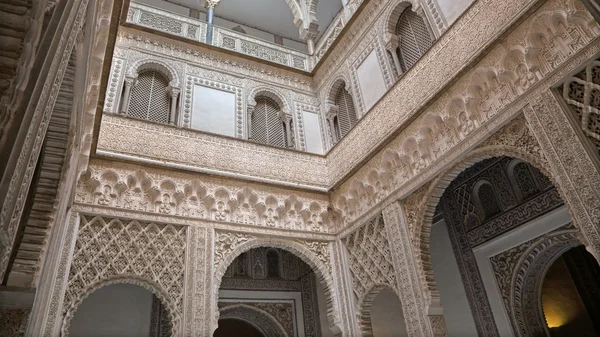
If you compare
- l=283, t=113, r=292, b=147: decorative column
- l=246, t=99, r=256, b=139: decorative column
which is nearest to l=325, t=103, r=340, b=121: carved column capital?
l=283, t=113, r=292, b=147: decorative column

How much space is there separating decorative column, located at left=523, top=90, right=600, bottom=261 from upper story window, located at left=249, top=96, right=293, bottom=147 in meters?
3.56

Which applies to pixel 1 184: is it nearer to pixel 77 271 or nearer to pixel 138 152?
pixel 77 271

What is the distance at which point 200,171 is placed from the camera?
4906 mm

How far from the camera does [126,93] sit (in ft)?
17.9

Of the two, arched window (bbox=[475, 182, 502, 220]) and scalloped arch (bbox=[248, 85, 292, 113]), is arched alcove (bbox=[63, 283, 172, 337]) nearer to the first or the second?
scalloped arch (bbox=[248, 85, 292, 113])

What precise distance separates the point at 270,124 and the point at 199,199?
1923 mm

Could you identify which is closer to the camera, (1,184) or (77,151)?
(1,184)

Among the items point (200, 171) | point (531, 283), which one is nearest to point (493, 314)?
point (531, 283)

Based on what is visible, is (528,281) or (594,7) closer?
(594,7)

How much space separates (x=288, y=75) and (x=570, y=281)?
18.1 ft

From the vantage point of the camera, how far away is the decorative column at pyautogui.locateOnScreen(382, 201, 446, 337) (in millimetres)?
3945

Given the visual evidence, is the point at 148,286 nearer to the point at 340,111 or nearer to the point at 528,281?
the point at 340,111

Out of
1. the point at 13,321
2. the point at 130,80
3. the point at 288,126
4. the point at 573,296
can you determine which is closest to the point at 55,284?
the point at 13,321

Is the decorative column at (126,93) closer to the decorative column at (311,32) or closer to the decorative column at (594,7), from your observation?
the decorative column at (311,32)
